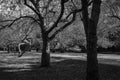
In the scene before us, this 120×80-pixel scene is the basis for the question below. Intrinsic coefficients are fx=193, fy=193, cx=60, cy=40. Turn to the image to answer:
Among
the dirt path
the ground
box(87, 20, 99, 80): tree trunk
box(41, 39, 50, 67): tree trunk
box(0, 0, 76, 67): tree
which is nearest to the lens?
box(87, 20, 99, 80): tree trunk

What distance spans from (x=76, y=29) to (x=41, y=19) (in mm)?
29985

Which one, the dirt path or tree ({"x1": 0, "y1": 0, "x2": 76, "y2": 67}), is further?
the dirt path

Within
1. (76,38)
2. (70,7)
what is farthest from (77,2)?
(76,38)

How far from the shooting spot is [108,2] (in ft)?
78.8

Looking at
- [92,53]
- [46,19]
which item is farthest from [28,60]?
[92,53]

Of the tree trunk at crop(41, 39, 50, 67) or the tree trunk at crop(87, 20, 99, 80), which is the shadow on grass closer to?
the tree trunk at crop(87, 20, 99, 80)

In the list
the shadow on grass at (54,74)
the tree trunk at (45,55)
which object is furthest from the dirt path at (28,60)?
the shadow on grass at (54,74)

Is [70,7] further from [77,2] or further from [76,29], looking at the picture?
[76,29]

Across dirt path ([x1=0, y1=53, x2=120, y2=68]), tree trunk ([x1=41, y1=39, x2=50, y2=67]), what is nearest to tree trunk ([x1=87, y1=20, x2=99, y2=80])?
tree trunk ([x1=41, y1=39, x2=50, y2=67])

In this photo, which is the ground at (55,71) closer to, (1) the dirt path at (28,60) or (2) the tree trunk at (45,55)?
(1) the dirt path at (28,60)

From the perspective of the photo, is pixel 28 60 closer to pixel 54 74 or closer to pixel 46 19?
pixel 46 19

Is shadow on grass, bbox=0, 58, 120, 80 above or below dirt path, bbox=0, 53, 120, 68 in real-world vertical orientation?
below

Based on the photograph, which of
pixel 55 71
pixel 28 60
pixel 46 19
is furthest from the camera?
pixel 28 60

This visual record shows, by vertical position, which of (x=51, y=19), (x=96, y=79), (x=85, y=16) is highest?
(x=51, y=19)
